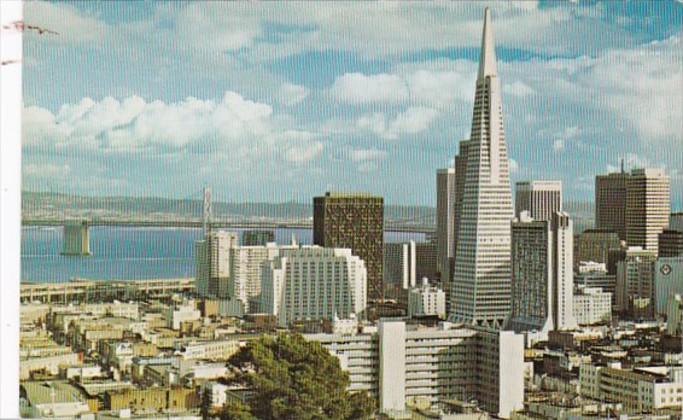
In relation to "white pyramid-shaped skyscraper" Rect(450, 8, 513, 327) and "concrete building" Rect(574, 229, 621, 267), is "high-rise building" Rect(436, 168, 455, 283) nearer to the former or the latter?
"white pyramid-shaped skyscraper" Rect(450, 8, 513, 327)

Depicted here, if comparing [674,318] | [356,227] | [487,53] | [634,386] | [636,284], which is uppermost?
[487,53]

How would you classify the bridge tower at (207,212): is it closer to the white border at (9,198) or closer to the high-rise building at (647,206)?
the white border at (9,198)

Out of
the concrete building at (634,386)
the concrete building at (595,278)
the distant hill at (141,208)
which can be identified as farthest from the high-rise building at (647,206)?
the distant hill at (141,208)

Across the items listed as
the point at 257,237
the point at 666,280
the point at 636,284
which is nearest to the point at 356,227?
the point at 257,237

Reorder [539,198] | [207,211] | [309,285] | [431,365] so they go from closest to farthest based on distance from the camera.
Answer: [207,211]
[309,285]
[431,365]
[539,198]

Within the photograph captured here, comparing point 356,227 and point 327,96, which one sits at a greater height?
point 327,96

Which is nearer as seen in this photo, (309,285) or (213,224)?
(213,224)

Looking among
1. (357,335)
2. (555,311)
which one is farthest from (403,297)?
(555,311)

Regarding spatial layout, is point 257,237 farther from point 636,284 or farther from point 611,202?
point 636,284

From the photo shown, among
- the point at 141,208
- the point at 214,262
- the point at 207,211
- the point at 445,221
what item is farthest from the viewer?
the point at 445,221
